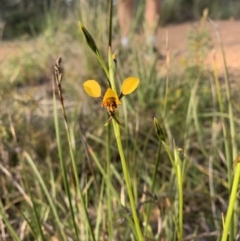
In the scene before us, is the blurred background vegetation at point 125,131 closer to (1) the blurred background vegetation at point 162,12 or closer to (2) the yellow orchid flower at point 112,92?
(2) the yellow orchid flower at point 112,92

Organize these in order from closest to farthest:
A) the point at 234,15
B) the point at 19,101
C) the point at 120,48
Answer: the point at 19,101 → the point at 120,48 → the point at 234,15

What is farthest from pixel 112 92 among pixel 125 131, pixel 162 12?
pixel 162 12

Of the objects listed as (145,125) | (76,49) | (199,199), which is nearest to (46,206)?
(199,199)

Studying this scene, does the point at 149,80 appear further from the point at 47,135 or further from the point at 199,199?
the point at 199,199

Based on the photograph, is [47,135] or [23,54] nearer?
[47,135]

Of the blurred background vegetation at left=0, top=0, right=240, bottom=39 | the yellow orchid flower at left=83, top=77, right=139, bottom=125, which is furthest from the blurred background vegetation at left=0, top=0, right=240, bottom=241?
the blurred background vegetation at left=0, top=0, right=240, bottom=39

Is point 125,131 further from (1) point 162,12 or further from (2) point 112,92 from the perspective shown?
Answer: (1) point 162,12

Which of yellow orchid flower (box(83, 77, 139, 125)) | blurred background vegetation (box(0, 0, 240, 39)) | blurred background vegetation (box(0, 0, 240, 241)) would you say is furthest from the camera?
blurred background vegetation (box(0, 0, 240, 39))

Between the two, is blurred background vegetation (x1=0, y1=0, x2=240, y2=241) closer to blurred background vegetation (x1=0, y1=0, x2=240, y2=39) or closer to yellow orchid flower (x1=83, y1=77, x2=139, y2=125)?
yellow orchid flower (x1=83, y1=77, x2=139, y2=125)

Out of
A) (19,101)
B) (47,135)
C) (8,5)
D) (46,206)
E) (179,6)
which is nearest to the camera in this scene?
(46,206)

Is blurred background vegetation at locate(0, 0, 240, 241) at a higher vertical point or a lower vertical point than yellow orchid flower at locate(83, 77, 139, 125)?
lower

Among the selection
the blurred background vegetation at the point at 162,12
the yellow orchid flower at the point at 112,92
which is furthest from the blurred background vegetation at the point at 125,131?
the blurred background vegetation at the point at 162,12
